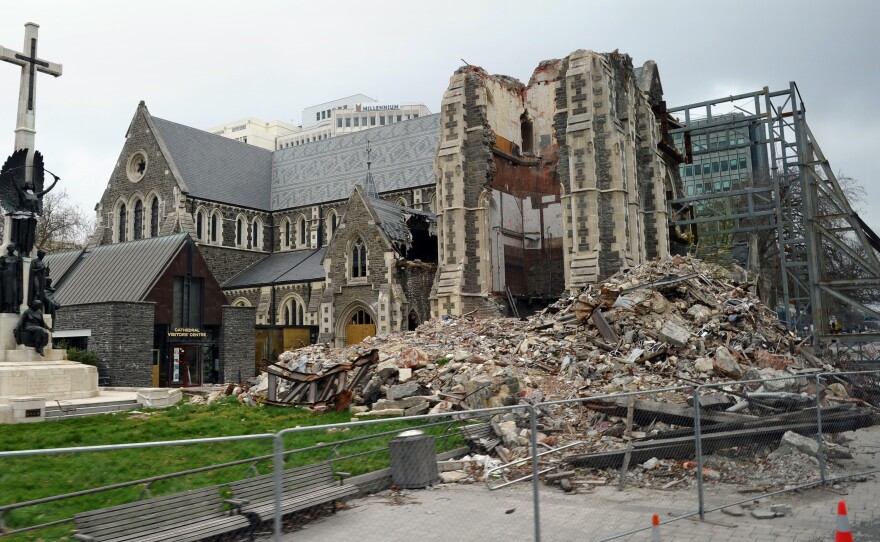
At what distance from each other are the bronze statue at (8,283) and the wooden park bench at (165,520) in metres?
13.0

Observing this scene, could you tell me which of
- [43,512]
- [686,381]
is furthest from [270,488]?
[686,381]

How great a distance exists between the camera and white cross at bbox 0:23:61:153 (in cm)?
1662

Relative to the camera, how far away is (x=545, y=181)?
28.2 m

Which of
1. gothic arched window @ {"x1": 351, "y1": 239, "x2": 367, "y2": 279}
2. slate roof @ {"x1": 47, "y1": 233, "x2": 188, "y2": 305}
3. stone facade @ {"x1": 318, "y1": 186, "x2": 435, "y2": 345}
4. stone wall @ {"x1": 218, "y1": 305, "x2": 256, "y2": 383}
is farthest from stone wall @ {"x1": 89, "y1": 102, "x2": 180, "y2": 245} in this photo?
gothic arched window @ {"x1": 351, "y1": 239, "x2": 367, "y2": 279}

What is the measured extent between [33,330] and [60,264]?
50.0ft

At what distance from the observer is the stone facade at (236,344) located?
27.2 meters

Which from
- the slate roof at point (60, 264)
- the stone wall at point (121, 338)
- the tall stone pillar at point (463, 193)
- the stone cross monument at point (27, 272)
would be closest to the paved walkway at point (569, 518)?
the stone cross monument at point (27, 272)

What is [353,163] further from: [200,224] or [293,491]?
[293,491]

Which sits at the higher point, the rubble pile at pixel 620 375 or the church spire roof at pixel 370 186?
the church spire roof at pixel 370 186

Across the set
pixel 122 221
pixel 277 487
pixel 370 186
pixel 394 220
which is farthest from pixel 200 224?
pixel 277 487

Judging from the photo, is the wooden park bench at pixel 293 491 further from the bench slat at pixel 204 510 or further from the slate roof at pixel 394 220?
the slate roof at pixel 394 220

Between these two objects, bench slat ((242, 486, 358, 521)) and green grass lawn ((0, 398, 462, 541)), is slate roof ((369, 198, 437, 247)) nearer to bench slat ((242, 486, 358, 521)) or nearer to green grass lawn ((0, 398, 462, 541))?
green grass lawn ((0, 398, 462, 541))

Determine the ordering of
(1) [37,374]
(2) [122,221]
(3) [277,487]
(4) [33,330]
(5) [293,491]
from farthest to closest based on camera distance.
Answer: (2) [122,221] < (4) [33,330] < (1) [37,374] < (5) [293,491] < (3) [277,487]

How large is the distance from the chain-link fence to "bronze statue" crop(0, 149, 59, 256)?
1049 cm
